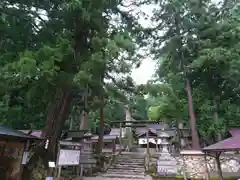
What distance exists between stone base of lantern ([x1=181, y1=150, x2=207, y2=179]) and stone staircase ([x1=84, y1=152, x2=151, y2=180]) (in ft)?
7.67

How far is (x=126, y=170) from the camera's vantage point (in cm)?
1145

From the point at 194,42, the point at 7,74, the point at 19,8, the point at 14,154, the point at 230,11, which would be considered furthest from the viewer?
the point at 230,11

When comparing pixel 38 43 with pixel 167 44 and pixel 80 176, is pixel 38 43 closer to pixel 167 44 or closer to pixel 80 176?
pixel 80 176

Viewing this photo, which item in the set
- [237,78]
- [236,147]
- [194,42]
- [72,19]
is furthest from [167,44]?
[236,147]

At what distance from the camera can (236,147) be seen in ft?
19.7

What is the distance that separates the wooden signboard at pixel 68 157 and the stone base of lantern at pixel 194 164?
224 inches

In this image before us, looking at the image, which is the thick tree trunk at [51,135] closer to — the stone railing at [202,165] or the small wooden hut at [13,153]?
the small wooden hut at [13,153]

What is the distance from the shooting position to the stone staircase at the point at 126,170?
10219mm

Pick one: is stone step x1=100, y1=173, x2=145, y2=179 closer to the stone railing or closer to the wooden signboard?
the stone railing

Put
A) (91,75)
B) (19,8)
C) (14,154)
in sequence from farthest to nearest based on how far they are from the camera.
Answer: (14,154) → (19,8) → (91,75)

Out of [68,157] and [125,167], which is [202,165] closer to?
[125,167]

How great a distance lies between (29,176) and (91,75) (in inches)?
171

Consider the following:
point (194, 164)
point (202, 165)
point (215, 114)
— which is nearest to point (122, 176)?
point (194, 164)

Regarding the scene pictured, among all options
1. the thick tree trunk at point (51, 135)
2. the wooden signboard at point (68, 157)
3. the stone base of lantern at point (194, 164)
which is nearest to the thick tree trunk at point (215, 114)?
the stone base of lantern at point (194, 164)
